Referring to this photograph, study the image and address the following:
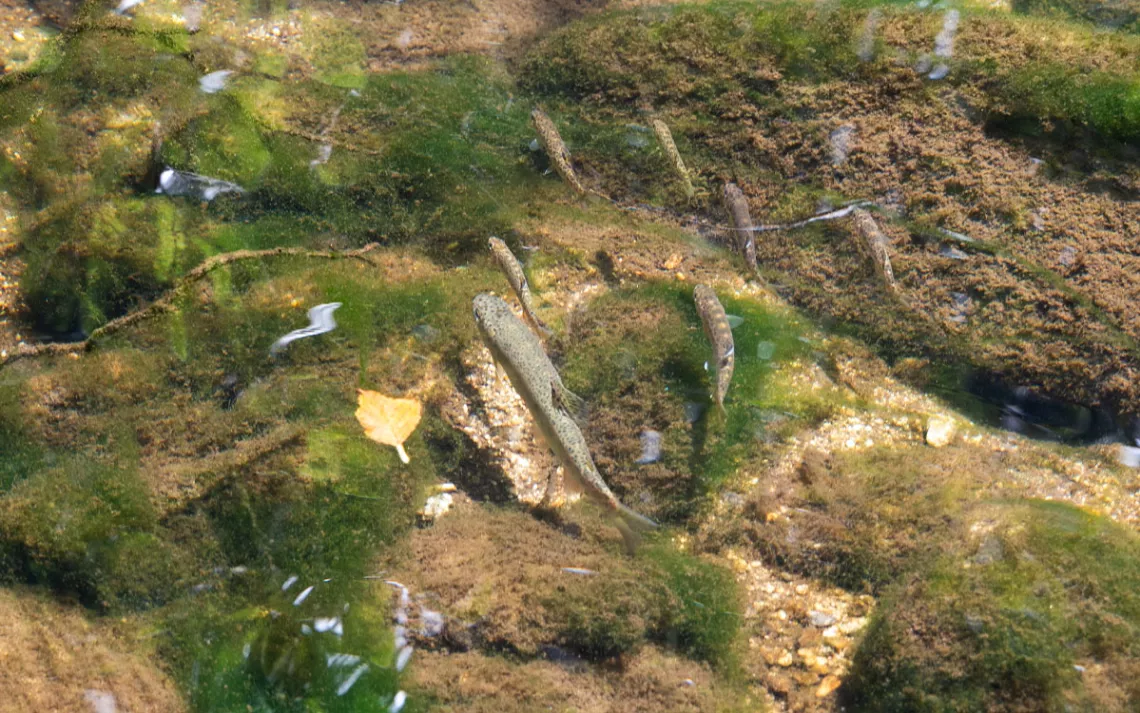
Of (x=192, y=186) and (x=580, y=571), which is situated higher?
(x=192, y=186)

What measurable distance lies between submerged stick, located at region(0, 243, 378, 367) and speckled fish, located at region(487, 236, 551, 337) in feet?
2.91

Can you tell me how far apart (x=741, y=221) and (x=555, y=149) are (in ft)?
5.06

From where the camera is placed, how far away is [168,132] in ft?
17.1

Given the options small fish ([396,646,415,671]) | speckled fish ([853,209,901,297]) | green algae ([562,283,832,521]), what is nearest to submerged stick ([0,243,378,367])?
green algae ([562,283,832,521])

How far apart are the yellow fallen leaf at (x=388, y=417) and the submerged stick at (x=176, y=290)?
1153 mm

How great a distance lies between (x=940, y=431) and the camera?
3982mm

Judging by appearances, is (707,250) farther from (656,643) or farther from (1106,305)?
(656,643)

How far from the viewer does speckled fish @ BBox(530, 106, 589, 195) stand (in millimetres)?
5070

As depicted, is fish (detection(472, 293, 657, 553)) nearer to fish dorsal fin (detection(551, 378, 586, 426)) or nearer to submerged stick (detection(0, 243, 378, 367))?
fish dorsal fin (detection(551, 378, 586, 426))

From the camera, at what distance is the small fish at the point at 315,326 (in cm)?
415

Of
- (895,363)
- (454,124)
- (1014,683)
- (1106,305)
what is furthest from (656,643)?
(454,124)

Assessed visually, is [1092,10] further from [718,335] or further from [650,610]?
[650,610]

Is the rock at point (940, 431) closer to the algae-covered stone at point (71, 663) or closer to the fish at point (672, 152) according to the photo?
the fish at point (672, 152)

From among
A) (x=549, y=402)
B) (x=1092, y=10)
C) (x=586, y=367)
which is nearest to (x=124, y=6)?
(x=586, y=367)
